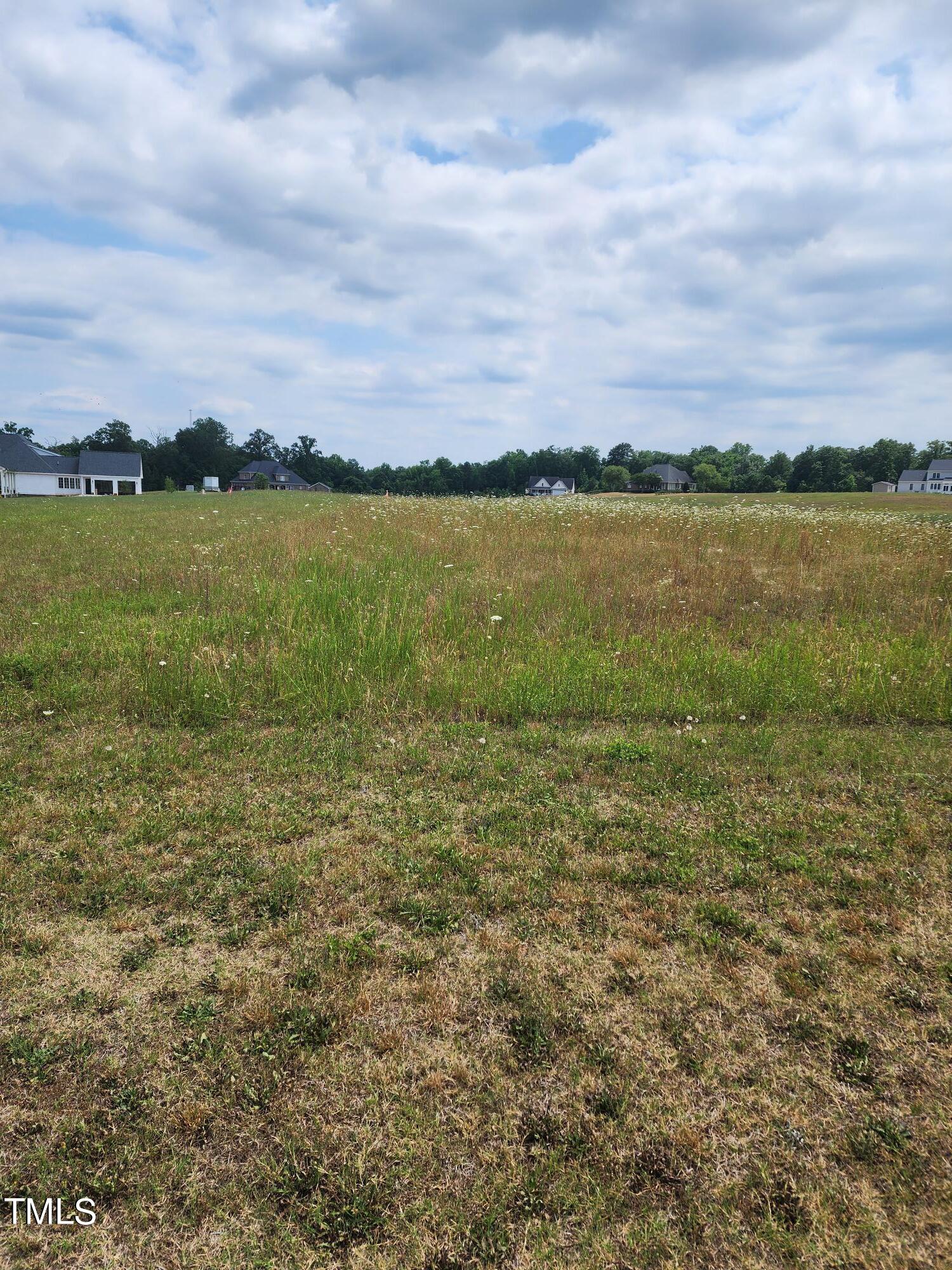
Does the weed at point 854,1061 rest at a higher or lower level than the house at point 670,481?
lower

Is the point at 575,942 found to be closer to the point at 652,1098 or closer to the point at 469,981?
the point at 469,981

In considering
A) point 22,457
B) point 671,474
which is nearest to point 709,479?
point 671,474

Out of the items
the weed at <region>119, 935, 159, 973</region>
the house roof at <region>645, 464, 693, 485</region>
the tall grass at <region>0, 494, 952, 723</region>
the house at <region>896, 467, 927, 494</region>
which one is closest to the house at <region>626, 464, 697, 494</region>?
the house roof at <region>645, 464, 693, 485</region>

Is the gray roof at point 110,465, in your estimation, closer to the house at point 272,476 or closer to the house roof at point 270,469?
the house at point 272,476

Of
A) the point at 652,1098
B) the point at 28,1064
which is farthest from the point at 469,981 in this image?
the point at 28,1064

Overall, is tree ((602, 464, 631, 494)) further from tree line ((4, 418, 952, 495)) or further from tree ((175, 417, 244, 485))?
tree ((175, 417, 244, 485))

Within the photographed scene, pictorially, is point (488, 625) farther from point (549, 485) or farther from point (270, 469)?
point (549, 485)

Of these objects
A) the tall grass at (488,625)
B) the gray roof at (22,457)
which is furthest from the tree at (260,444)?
the tall grass at (488,625)

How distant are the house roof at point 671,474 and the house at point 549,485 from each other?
18.3 meters

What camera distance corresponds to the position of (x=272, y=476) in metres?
109

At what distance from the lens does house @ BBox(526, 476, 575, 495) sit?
11516 cm

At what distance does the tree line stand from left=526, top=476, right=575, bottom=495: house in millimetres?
1948

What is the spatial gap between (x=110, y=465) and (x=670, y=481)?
73367mm

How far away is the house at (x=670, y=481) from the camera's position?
314ft
